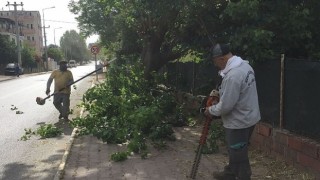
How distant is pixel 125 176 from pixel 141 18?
6.66m

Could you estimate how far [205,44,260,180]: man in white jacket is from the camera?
15.3 feet

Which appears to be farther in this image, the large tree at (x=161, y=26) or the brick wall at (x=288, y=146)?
the large tree at (x=161, y=26)

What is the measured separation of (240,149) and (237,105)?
19.8 inches

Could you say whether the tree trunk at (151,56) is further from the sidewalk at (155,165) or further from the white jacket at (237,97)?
the white jacket at (237,97)

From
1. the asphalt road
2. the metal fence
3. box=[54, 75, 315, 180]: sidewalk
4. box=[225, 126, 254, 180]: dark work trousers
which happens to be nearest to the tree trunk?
the asphalt road

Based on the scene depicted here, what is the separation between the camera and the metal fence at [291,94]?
595 centimetres

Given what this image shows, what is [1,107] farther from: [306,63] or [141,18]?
[306,63]

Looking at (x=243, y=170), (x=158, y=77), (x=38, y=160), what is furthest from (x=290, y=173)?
(x=158, y=77)

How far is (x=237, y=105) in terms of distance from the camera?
15.7ft

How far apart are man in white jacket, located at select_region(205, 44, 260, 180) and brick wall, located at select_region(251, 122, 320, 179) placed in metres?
1.12

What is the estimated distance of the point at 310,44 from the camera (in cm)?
798

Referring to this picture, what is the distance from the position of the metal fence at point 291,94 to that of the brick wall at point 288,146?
0.52 ft

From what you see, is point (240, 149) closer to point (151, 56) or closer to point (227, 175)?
point (227, 175)

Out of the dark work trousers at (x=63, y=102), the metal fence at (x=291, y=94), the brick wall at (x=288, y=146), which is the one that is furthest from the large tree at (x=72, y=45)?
the brick wall at (x=288, y=146)
